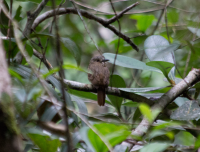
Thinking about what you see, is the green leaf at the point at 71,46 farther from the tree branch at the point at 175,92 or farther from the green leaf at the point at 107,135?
the green leaf at the point at 107,135

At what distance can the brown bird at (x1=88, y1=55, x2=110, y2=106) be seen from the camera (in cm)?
235

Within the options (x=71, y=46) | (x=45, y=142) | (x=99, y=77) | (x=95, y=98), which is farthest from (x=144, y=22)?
(x=45, y=142)

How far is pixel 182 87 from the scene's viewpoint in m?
1.79

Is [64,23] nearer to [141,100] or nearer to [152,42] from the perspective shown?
[152,42]

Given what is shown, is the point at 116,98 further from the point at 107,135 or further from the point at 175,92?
the point at 107,135

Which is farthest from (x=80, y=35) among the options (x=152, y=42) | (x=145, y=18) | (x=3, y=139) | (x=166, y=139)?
(x=3, y=139)

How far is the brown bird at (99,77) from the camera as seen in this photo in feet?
7.72

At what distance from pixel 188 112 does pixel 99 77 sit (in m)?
1.42

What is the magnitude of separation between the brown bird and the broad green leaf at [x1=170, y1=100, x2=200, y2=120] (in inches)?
32.3

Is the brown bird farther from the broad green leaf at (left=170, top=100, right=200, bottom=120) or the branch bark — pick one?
the branch bark

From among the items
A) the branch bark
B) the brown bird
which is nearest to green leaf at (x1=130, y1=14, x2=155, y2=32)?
the brown bird

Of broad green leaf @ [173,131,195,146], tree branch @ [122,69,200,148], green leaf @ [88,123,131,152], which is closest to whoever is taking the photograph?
green leaf @ [88,123,131,152]

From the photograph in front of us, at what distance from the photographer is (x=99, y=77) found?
285 cm

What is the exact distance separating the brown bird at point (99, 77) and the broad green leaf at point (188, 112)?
0.82 m
